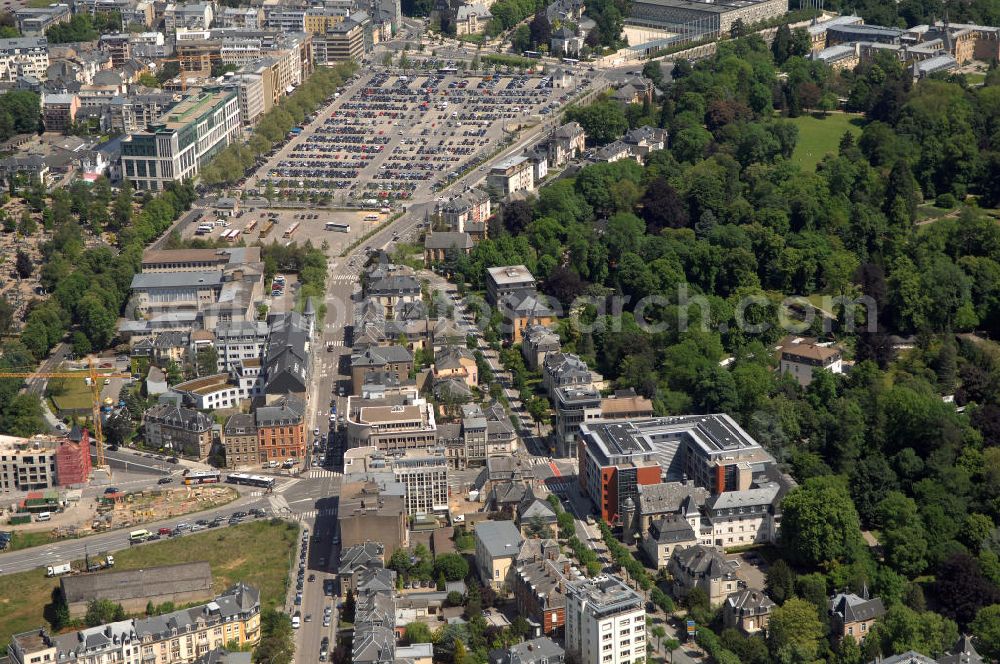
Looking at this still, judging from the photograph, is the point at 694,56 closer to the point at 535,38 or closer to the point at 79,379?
the point at 535,38

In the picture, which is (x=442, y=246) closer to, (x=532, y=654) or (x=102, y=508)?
(x=102, y=508)

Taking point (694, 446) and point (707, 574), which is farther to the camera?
point (694, 446)

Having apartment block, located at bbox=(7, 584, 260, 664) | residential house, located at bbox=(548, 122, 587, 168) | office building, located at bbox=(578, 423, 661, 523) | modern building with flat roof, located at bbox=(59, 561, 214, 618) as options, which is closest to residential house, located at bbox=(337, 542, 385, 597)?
apartment block, located at bbox=(7, 584, 260, 664)

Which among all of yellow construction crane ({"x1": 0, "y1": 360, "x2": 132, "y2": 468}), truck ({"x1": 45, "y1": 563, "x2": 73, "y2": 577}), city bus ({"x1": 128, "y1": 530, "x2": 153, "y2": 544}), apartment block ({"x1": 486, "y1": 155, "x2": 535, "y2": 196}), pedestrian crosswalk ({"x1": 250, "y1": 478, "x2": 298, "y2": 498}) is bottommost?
truck ({"x1": 45, "y1": 563, "x2": 73, "y2": 577})

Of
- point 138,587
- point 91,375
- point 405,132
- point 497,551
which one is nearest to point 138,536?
point 138,587

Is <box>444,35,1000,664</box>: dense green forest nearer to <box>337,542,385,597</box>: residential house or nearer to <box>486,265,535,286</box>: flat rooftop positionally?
<box>486,265,535,286</box>: flat rooftop

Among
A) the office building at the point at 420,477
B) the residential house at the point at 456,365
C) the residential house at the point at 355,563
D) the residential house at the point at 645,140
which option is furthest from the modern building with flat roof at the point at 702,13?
the residential house at the point at 355,563
